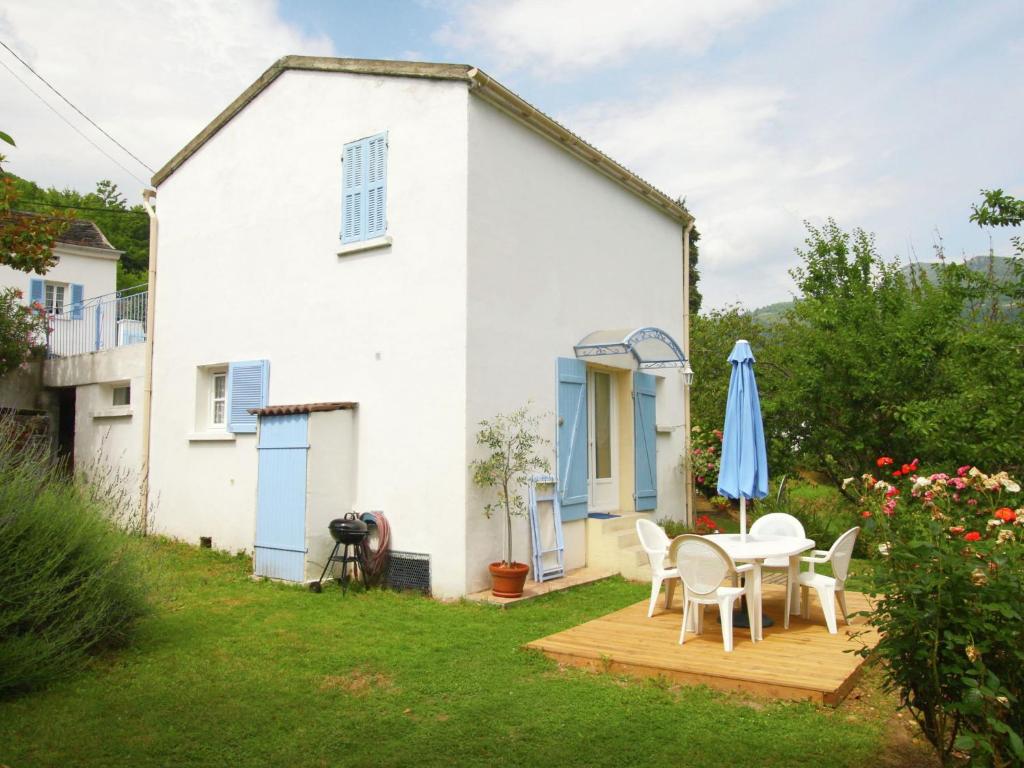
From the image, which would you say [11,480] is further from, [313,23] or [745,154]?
[745,154]

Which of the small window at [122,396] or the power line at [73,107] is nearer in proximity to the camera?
the power line at [73,107]

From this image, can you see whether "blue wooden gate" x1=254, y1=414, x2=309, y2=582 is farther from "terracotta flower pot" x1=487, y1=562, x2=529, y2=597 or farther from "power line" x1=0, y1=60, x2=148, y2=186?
"power line" x1=0, y1=60, x2=148, y2=186

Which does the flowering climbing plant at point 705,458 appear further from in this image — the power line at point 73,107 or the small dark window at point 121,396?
the power line at point 73,107

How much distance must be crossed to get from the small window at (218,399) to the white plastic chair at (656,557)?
701cm

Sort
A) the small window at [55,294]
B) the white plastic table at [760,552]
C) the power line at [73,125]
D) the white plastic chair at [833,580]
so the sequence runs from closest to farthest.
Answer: the white plastic table at [760,552] < the white plastic chair at [833,580] < the power line at [73,125] < the small window at [55,294]

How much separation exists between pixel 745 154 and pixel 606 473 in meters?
5.29

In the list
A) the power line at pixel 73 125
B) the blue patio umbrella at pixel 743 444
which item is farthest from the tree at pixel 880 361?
A: the power line at pixel 73 125

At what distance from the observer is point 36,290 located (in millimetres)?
23750

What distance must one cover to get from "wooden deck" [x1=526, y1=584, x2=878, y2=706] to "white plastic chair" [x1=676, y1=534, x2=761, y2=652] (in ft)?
0.79

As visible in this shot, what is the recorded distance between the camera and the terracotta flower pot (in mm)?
8047

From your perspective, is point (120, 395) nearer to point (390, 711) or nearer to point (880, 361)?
point (390, 711)

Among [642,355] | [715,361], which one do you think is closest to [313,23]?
[642,355]

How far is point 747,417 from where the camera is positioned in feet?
23.9

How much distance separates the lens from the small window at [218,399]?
11633 mm
